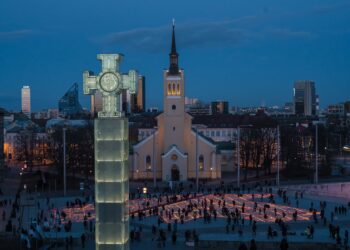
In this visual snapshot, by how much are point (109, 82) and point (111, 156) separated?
203cm

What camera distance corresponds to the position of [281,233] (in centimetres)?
3412

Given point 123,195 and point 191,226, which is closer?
point 123,195

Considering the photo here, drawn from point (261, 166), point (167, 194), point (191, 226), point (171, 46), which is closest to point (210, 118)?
point (261, 166)

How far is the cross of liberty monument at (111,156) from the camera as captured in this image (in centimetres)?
1606

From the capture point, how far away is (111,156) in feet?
53.5

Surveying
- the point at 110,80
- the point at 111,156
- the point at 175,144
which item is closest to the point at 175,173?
the point at 175,144

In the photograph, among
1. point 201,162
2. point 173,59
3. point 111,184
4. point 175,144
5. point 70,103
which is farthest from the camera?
point 70,103

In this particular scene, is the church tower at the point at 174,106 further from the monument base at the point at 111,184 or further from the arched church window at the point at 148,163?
the monument base at the point at 111,184

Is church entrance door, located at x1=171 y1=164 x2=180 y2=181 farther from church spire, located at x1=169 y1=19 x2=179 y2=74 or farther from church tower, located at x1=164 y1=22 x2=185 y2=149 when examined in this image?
church spire, located at x1=169 y1=19 x2=179 y2=74

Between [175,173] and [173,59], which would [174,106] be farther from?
[175,173]

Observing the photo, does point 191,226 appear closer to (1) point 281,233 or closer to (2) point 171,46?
(1) point 281,233

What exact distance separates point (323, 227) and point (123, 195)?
23.4 meters

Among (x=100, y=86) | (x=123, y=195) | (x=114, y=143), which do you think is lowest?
(x=123, y=195)

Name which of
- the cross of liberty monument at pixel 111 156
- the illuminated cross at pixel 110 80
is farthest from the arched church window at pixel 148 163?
the illuminated cross at pixel 110 80
